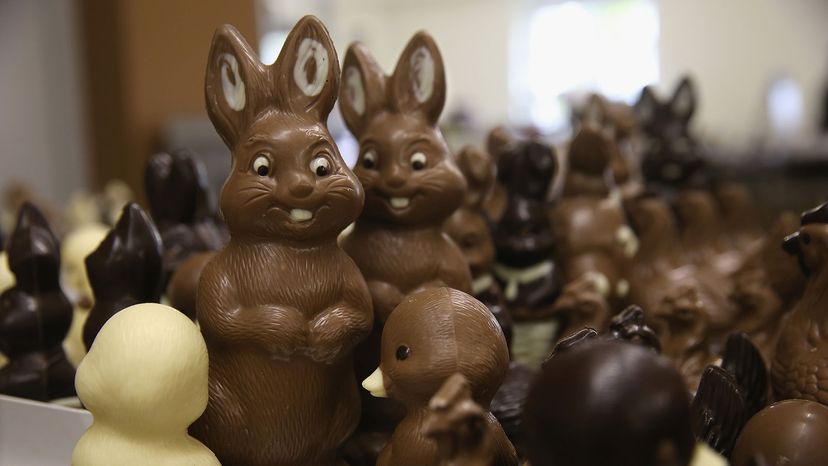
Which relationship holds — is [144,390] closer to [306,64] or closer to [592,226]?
[306,64]

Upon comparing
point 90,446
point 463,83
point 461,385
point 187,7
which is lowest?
point 463,83

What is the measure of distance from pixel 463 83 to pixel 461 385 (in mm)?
8273

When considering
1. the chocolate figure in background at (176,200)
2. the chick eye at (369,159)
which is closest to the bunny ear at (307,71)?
the chick eye at (369,159)

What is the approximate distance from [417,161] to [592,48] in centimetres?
727

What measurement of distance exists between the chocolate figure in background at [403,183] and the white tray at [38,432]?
0.34 metres

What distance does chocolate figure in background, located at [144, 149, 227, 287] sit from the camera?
126 centimetres

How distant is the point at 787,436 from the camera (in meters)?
0.76

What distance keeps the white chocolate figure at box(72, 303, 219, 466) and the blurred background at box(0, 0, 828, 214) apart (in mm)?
1694

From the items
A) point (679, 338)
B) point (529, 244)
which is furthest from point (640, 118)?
point (679, 338)

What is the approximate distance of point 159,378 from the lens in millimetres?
774

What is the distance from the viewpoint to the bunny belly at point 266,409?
84cm

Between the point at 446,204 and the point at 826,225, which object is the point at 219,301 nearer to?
the point at 446,204

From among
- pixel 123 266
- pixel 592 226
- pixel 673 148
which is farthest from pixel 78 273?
pixel 673 148

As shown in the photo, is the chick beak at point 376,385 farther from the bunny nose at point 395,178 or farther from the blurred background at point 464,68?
the blurred background at point 464,68
